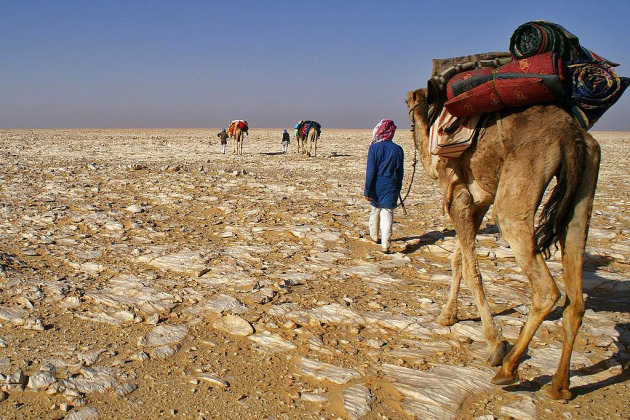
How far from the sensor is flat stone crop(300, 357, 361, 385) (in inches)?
143

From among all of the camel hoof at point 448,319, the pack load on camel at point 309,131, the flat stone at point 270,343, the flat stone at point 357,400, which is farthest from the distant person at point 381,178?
the pack load on camel at point 309,131

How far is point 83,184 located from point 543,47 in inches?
373

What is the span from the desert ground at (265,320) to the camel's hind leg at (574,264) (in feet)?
0.63

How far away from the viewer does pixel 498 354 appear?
12.7 ft

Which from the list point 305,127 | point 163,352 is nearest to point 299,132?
point 305,127

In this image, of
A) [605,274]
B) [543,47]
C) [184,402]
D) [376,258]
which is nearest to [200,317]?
[184,402]

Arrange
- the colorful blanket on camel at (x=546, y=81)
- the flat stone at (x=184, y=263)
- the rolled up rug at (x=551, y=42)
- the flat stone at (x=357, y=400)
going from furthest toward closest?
the flat stone at (x=184, y=263) < the rolled up rug at (x=551, y=42) < the colorful blanket on camel at (x=546, y=81) < the flat stone at (x=357, y=400)

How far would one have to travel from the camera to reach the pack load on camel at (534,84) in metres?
3.55

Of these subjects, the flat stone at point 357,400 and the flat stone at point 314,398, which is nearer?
the flat stone at point 357,400

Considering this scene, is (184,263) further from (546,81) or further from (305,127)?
(305,127)

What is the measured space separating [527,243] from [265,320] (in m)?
2.31

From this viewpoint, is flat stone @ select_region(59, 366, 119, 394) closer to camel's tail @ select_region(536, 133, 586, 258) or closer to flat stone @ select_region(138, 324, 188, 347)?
flat stone @ select_region(138, 324, 188, 347)

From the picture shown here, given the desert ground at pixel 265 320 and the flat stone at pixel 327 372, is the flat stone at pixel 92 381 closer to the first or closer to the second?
the desert ground at pixel 265 320

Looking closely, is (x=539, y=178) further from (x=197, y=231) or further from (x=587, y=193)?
(x=197, y=231)
